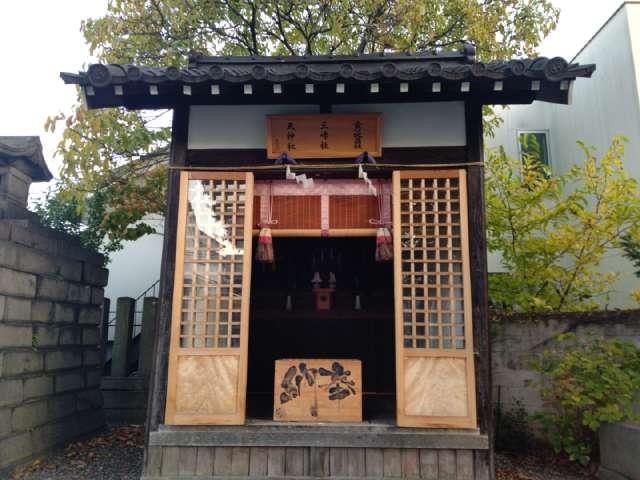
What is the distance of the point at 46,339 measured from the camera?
8.10 meters

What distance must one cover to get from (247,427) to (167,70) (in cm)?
436

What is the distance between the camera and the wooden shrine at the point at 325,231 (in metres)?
5.95

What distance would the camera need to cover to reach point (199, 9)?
35.4 ft

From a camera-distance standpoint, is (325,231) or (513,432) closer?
(325,231)

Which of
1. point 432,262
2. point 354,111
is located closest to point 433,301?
point 432,262

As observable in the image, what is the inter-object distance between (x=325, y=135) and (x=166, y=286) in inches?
113

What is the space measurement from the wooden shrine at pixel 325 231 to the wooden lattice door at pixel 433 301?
23 mm

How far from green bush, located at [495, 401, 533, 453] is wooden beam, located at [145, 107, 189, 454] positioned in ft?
17.7

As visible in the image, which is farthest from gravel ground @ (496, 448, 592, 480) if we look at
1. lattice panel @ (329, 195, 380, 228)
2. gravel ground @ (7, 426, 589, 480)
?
lattice panel @ (329, 195, 380, 228)

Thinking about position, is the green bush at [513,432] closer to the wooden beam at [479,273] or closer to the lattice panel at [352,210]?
the wooden beam at [479,273]

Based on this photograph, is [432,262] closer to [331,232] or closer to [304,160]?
[331,232]

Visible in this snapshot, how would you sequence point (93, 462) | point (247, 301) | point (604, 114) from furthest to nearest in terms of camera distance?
point (604, 114), point (93, 462), point (247, 301)

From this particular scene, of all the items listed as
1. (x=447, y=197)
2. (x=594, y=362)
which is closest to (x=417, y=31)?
(x=447, y=197)

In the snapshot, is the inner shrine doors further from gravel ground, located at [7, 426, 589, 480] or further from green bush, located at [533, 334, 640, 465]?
gravel ground, located at [7, 426, 589, 480]
